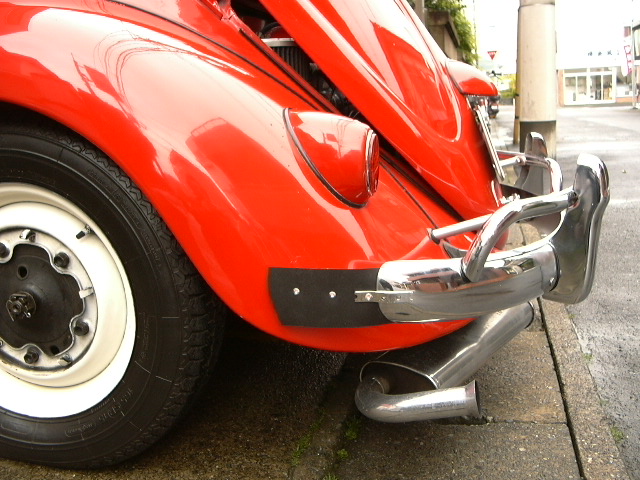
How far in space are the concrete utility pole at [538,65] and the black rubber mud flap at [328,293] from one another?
7.29m

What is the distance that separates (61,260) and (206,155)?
1.79 ft

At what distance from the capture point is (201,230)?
1823 millimetres

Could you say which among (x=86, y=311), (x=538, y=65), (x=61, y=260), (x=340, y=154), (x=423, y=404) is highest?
(x=340, y=154)

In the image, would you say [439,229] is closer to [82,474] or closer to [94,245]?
[94,245]

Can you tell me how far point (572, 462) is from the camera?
2182 mm

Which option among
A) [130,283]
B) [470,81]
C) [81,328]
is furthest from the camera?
[470,81]

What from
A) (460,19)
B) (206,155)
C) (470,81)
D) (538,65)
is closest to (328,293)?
(206,155)

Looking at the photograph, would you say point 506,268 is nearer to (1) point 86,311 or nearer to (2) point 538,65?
(1) point 86,311

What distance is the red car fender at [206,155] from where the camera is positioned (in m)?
1.82

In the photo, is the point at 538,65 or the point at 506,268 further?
the point at 538,65

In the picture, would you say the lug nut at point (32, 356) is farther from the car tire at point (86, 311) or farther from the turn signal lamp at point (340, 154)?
the turn signal lamp at point (340, 154)

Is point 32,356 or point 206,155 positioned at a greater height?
point 206,155

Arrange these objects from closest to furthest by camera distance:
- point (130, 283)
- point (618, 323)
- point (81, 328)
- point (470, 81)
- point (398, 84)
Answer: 1. point (130, 283)
2. point (81, 328)
3. point (398, 84)
4. point (470, 81)
5. point (618, 323)

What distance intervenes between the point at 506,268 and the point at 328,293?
44 cm
